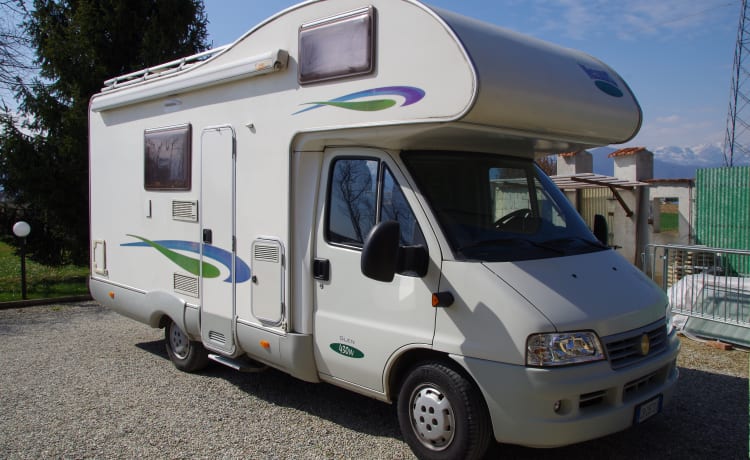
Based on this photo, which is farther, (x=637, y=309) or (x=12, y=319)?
(x=12, y=319)

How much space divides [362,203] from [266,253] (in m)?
1.07

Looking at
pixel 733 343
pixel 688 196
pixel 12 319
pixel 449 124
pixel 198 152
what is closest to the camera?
pixel 449 124

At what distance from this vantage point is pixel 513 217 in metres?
4.51

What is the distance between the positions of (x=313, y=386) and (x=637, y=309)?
3.16m

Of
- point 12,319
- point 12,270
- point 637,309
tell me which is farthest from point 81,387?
point 12,270

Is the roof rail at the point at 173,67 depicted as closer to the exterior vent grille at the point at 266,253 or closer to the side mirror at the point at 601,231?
the exterior vent grille at the point at 266,253

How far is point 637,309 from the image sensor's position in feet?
13.2

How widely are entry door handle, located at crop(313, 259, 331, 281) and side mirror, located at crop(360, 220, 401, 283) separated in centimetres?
82

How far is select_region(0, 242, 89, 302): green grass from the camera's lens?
11.3 metres

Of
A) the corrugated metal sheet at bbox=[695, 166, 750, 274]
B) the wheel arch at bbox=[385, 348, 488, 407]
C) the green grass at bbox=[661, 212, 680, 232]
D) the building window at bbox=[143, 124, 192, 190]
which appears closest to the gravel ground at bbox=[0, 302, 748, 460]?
the wheel arch at bbox=[385, 348, 488, 407]

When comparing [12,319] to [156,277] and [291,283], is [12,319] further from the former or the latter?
[291,283]

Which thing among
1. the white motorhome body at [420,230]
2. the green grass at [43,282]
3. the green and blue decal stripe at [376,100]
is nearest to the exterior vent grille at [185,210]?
the white motorhome body at [420,230]

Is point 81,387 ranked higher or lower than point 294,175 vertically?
lower

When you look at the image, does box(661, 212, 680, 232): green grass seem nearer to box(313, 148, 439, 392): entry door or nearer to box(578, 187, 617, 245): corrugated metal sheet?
box(578, 187, 617, 245): corrugated metal sheet
